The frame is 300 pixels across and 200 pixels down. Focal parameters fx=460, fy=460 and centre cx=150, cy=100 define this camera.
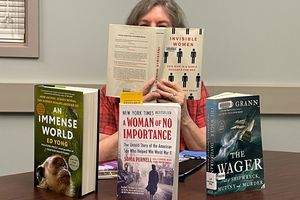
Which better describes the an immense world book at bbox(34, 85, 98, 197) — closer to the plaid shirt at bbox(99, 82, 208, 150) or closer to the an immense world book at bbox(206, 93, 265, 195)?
the an immense world book at bbox(206, 93, 265, 195)

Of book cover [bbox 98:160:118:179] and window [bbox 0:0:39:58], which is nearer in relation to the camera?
book cover [bbox 98:160:118:179]

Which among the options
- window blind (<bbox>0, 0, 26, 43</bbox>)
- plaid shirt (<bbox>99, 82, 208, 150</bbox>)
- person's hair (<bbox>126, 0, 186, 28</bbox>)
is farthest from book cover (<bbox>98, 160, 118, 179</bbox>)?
window blind (<bbox>0, 0, 26, 43</bbox>)

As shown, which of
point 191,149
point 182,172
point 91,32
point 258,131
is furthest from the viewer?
point 91,32

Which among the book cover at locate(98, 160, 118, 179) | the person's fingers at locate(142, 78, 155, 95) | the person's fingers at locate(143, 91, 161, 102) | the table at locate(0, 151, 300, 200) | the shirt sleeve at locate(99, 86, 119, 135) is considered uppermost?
the person's fingers at locate(142, 78, 155, 95)

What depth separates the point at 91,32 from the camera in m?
2.35

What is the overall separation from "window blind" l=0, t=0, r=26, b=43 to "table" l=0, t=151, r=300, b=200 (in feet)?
4.04

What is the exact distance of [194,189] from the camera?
3.86 ft

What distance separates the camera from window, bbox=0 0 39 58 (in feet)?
7.58

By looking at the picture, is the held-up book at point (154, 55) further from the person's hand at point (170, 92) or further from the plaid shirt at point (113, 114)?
the plaid shirt at point (113, 114)

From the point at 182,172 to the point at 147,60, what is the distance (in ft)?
1.28

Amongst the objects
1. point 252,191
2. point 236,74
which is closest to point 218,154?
point 252,191

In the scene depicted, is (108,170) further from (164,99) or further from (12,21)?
(12,21)

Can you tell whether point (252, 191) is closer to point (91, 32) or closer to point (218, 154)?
point (218, 154)

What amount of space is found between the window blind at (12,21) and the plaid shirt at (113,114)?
800 mm
